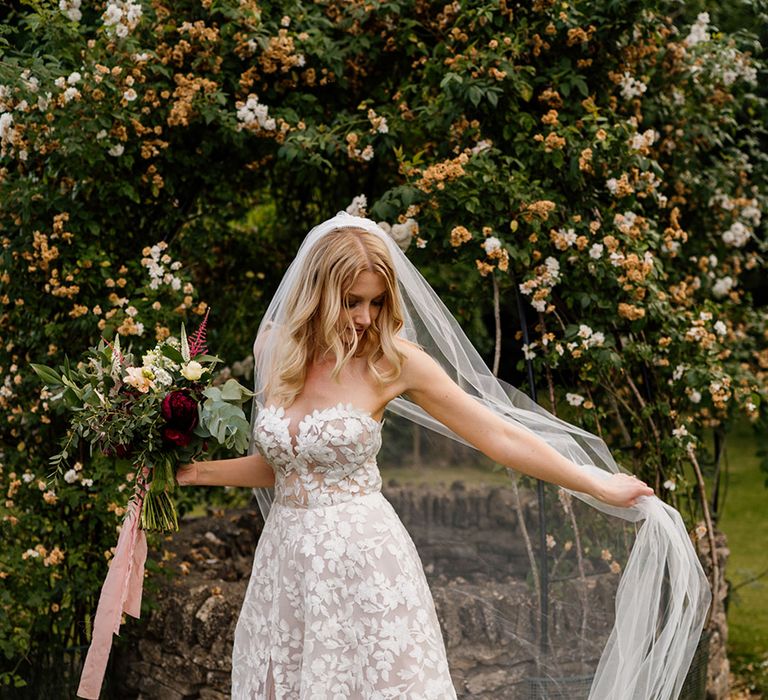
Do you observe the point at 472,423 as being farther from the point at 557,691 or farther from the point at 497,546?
the point at 497,546

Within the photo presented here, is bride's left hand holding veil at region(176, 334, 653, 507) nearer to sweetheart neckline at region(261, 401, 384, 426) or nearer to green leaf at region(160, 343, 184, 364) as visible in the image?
sweetheart neckline at region(261, 401, 384, 426)

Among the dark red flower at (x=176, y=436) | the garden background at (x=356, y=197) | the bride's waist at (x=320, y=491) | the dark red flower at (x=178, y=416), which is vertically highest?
the garden background at (x=356, y=197)

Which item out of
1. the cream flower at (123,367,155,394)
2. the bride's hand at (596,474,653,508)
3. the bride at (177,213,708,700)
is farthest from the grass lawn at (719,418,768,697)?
the cream flower at (123,367,155,394)

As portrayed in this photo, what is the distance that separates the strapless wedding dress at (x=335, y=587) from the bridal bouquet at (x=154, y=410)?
6.5 inches

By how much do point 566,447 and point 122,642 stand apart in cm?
213

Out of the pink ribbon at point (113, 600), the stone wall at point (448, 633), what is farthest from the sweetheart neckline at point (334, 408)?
the stone wall at point (448, 633)

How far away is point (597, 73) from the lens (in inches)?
180

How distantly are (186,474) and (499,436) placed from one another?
0.91 m

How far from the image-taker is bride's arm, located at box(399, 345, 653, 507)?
302 cm

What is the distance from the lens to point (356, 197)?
4426mm

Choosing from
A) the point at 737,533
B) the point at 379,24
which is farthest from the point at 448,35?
the point at 737,533

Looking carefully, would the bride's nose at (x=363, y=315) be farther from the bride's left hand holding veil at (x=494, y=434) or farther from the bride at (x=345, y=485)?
the bride's left hand holding veil at (x=494, y=434)

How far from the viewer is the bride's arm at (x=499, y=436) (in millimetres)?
3018

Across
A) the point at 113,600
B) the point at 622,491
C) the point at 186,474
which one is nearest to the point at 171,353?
the point at 186,474
